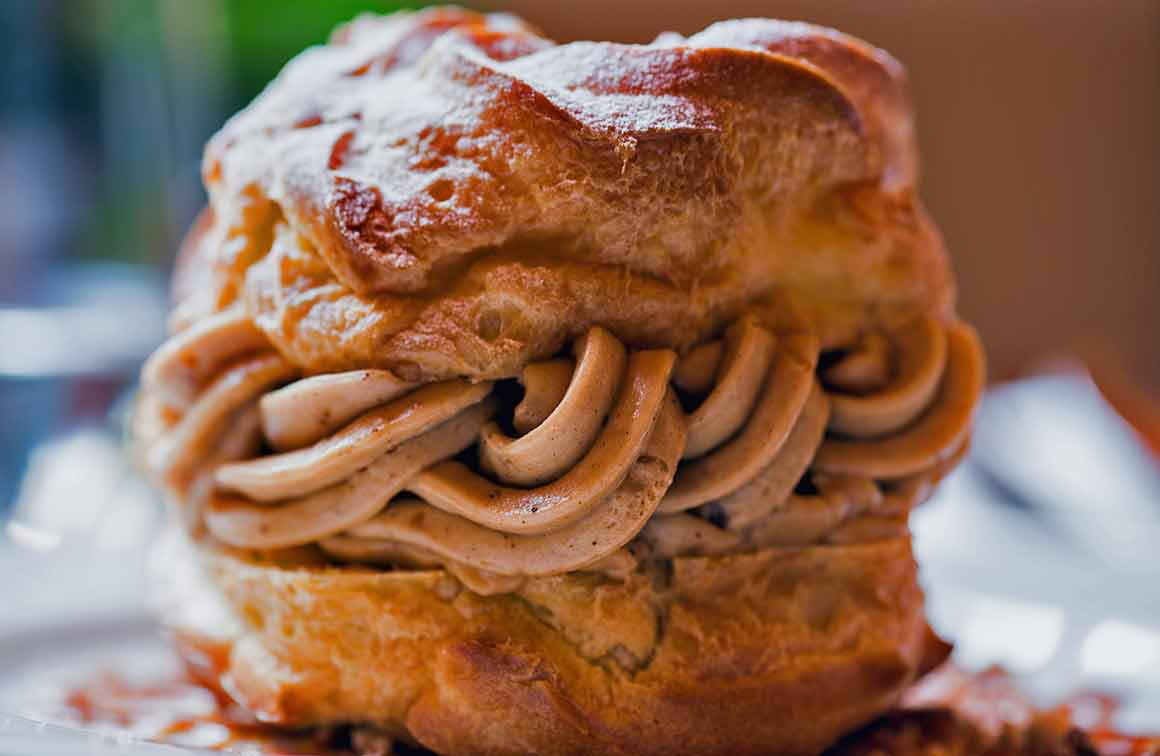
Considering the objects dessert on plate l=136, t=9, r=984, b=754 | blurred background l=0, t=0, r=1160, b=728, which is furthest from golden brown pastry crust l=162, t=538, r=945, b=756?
blurred background l=0, t=0, r=1160, b=728

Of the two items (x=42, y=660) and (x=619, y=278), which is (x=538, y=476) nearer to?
Answer: (x=619, y=278)

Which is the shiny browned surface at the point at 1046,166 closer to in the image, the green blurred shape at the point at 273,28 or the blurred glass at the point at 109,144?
the green blurred shape at the point at 273,28

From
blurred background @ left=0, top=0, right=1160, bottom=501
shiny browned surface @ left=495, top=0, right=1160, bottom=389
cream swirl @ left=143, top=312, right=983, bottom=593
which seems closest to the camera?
cream swirl @ left=143, top=312, right=983, bottom=593

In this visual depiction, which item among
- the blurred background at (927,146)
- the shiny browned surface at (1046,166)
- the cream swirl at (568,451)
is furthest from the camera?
the shiny browned surface at (1046,166)

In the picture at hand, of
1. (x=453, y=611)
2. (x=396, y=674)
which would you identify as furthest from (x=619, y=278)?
(x=396, y=674)

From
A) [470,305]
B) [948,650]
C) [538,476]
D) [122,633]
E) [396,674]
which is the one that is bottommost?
[122,633]

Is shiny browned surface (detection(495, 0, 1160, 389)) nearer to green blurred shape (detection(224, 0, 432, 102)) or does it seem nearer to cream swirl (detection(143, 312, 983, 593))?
green blurred shape (detection(224, 0, 432, 102))

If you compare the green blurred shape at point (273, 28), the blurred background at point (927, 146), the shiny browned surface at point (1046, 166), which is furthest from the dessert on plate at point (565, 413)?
the shiny browned surface at point (1046, 166)
